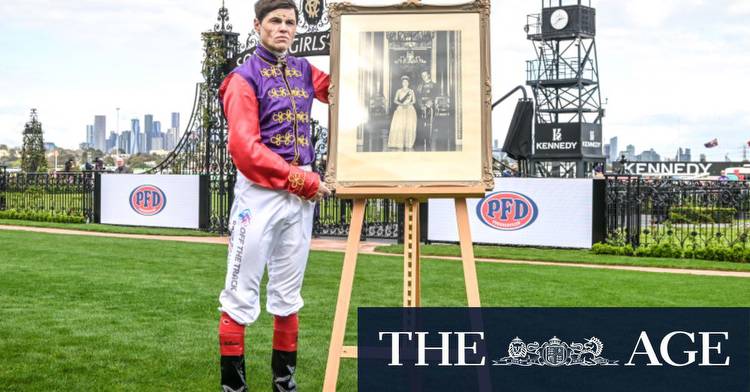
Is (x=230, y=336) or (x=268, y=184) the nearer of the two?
(x=268, y=184)

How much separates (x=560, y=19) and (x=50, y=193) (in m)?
34.4

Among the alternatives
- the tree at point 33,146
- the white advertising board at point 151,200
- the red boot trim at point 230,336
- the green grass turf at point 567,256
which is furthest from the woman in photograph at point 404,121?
the tree at point 33,146

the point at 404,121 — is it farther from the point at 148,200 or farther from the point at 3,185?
the point at 3,185

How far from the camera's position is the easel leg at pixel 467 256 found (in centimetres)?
457

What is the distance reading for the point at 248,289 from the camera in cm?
462

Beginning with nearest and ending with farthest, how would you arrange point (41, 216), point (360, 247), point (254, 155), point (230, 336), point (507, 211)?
point (254, 155) < point (230, 336) < point (360, 247) < point (507, 211) < point (41, 216)

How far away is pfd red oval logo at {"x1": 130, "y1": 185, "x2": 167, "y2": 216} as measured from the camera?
1998 cm

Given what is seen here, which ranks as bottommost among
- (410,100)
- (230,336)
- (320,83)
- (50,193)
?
(230,336)

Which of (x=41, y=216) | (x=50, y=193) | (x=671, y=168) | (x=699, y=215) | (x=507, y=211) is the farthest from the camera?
(x=671, y=168)

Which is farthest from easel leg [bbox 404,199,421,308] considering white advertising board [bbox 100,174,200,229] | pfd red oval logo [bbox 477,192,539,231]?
white advertising board [bbox 100,174,200,229]

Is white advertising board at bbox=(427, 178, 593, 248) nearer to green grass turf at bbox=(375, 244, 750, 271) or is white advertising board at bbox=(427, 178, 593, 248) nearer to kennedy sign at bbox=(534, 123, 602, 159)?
green grass turf at bbox=(375, 244, 750, 271)

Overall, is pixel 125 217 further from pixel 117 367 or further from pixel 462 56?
pixel 462 56

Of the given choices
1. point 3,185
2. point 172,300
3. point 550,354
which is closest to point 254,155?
point 550,354

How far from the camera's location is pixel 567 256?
46.9 feet
